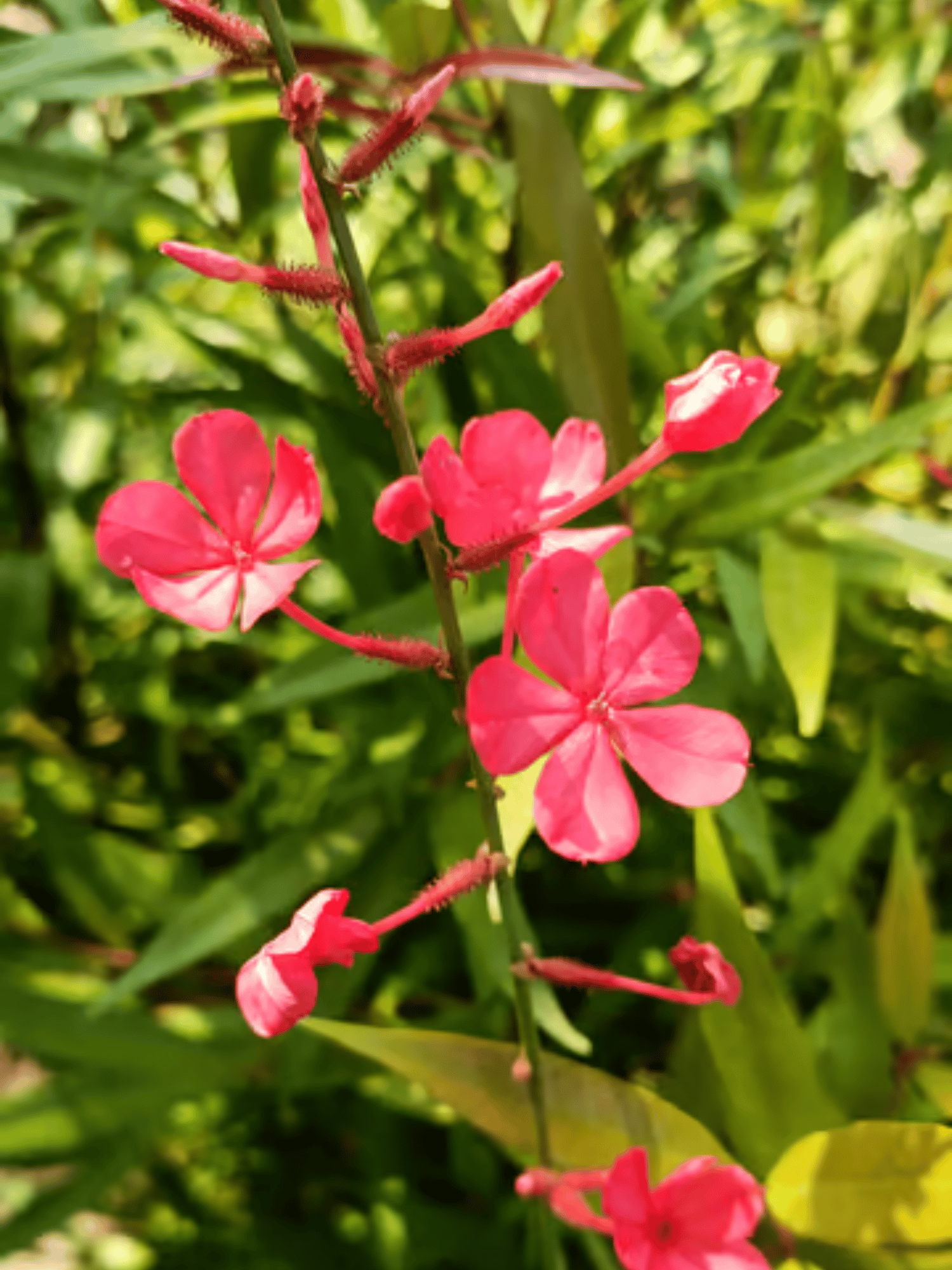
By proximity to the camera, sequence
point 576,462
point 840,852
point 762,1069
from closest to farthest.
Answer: point 576,462, point 762,1069, point 840,852

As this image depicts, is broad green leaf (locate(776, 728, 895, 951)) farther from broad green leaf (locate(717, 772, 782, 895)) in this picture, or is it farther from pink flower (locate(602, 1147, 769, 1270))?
pink flower (locate(602, 1147, 769, 1270))

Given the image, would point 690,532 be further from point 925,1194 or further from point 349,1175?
point 349,1175

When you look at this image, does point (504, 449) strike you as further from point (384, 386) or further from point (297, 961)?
point (297, 961)

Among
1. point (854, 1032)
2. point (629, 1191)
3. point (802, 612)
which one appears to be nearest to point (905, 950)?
point (854, 1032)

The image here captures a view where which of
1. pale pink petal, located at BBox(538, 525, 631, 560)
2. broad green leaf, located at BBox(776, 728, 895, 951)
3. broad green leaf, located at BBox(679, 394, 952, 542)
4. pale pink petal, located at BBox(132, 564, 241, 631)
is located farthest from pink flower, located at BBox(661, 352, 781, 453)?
broad green leaf, located at BBox(776, 728, 895, 951)

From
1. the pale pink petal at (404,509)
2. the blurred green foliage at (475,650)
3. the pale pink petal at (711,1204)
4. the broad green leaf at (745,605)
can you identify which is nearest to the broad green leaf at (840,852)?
the blurred green foliage at (475,650)

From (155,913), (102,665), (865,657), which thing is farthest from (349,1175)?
(865,657)
